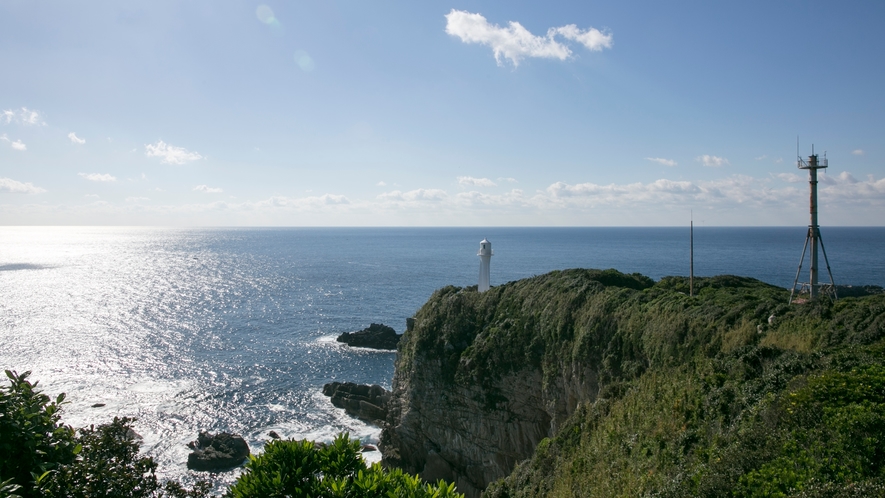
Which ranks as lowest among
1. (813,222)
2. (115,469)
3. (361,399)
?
(361,399)

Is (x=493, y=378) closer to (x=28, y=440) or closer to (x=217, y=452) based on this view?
(x=217, y=452)

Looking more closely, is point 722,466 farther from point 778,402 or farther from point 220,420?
point 220,420

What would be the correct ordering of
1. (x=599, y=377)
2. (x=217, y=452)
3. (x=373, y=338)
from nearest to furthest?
(x=599, y=377), (x=217, y=452), (x=373, y=338)

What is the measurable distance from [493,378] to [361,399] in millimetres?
18350

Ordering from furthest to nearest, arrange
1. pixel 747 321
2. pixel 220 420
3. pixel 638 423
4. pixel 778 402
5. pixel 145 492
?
pixel 220 420 < pixel 747 321 < pixel 638 423 < pixel 778 402 < pixel 145 492

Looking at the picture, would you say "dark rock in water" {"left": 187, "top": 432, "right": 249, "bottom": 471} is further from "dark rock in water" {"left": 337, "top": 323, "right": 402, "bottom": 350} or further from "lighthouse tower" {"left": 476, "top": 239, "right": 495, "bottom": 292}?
"dark rock in water" {"left": 337, "top": 323, "right": 402, "bottom": 350}

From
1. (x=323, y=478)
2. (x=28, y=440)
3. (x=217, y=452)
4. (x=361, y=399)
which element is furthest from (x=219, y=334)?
(x=323, y=478)

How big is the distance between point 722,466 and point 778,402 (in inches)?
112

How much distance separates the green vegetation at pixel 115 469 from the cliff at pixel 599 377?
7279 millimetres

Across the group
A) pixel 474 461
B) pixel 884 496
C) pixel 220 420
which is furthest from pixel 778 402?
pixel 220 420

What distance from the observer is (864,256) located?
136m

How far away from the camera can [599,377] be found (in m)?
25.7

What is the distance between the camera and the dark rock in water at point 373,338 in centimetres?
6134

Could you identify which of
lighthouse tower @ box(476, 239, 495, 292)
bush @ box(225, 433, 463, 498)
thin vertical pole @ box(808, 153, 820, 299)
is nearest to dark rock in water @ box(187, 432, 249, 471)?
lighthouse tower @ box(476, 239, 495, 292)
